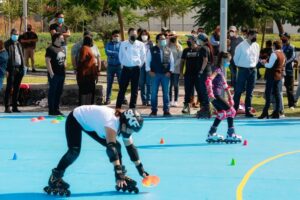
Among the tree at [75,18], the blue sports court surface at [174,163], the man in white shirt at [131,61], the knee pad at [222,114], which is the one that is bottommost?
the blue sports court surface at [174,163]

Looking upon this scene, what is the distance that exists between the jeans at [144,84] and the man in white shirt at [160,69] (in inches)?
63.5

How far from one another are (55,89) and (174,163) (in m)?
6.64

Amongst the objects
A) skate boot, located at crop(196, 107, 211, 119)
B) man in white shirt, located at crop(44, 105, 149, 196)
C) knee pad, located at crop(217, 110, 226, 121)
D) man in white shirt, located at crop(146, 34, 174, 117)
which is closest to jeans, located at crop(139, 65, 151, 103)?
man in white shirt, located at crop(146, 34, 174, 117)

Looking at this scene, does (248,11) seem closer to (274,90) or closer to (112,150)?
(274,90)

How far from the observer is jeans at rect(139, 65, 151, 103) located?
2023 centimetres

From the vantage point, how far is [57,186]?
9688 mm

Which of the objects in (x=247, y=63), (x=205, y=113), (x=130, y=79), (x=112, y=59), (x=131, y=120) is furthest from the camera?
(x=112, y=59)

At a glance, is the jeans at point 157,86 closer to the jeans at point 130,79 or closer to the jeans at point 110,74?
the jeans at point 130,79

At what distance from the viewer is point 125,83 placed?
60.6 ft

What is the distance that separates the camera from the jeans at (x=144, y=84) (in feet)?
66.4

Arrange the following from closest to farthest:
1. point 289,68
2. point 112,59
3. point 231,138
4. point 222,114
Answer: point 222,114, point 231,138, point 112,59, point 289,68

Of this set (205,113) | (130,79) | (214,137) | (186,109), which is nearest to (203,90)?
(205,113)

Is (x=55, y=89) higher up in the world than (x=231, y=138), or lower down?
higher up

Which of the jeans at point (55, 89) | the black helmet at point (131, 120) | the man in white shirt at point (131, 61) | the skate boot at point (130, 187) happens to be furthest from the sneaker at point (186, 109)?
the black helmet at point (131, 120)
